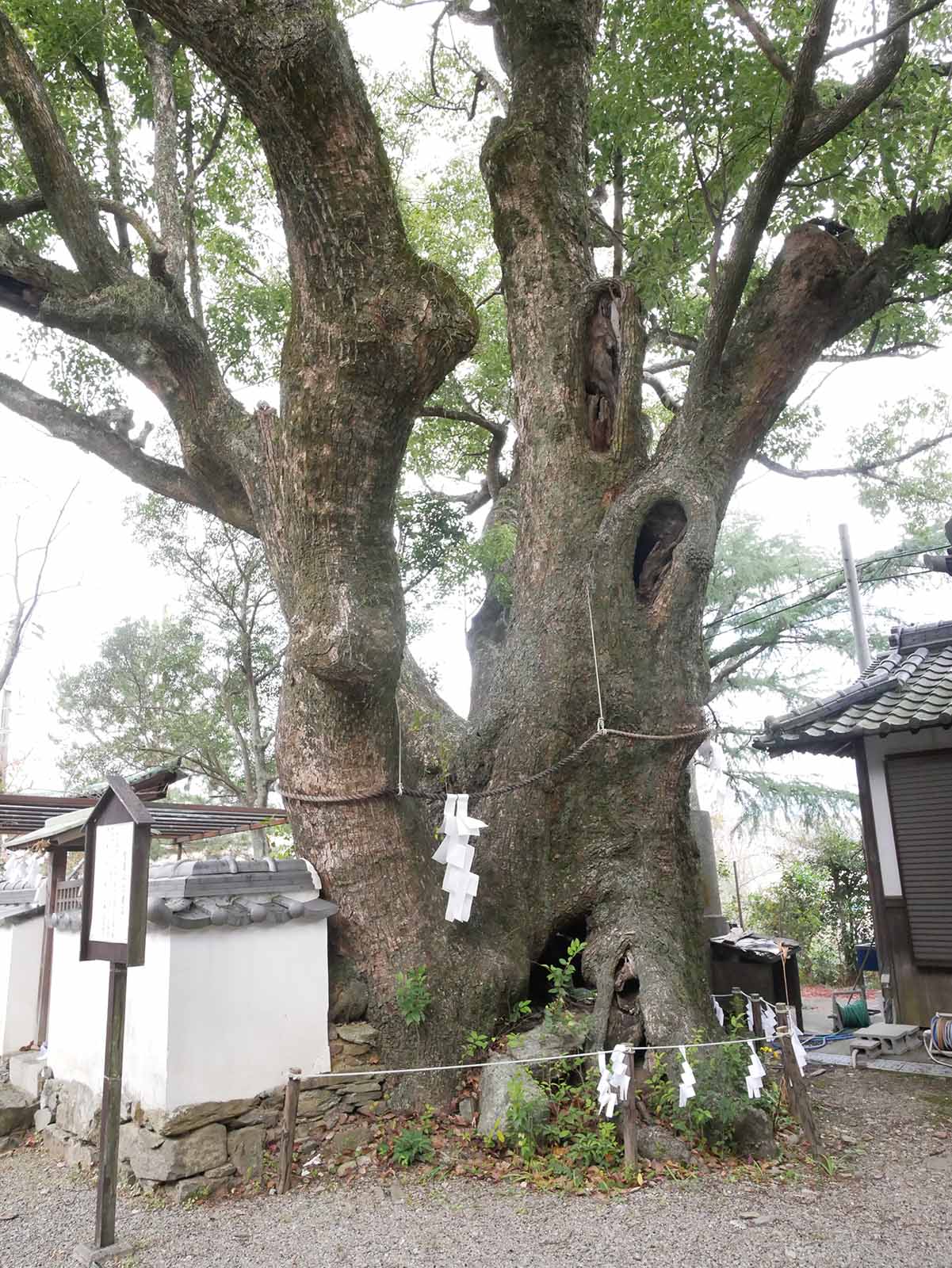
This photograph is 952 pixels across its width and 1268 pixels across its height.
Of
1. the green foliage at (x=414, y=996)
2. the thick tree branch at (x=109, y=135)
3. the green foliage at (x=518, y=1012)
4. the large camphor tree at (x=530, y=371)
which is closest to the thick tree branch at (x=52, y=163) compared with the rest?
the large camphor tree at (x=530, y=371)

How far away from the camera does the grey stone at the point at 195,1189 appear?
4.36 metres

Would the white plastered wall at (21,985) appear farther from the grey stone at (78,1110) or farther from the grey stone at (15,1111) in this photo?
the grey stone at (78,1110)

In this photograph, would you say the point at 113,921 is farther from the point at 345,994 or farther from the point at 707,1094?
the point at 707,1094

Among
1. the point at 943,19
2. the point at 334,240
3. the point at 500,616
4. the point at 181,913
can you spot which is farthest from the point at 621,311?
the point at 181,913

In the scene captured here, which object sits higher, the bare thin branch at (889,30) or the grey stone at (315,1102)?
the bare thin branch at (889,30)

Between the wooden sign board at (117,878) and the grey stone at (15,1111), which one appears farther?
the grey stone at (15,1111)

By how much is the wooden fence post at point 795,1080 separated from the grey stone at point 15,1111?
5242 mm

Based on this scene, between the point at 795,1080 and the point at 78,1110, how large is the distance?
14.4 ft

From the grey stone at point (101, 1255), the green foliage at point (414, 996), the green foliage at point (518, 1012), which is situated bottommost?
the grey stone at point (101, 1255)

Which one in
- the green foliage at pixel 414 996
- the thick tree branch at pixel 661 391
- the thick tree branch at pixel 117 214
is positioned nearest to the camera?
the green foliage at pixel 414 996

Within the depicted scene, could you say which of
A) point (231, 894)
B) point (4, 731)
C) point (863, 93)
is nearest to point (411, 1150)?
point (231, 894)

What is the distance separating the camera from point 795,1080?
4648 mm

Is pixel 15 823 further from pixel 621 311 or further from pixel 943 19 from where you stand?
pixel 943 19

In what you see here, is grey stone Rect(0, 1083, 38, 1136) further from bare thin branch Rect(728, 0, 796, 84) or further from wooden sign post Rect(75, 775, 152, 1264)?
bare thin branch Rect(728, 0, 796, 84)
